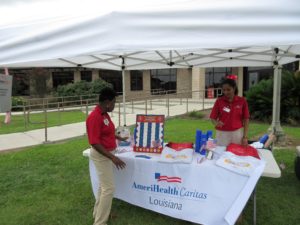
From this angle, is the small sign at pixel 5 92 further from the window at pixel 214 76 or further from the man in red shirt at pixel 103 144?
the window at pixel 214 76


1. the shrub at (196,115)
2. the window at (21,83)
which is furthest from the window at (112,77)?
the shrub at (196,115)

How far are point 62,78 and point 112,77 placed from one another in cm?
438

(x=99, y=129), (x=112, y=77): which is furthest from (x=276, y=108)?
(x=112, y=77)

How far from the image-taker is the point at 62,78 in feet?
85.9

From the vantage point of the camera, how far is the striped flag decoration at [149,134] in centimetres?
371

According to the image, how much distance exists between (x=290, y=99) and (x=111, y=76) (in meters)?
18.0

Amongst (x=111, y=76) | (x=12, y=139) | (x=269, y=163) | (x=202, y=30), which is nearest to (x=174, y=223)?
(x=269, y=163)

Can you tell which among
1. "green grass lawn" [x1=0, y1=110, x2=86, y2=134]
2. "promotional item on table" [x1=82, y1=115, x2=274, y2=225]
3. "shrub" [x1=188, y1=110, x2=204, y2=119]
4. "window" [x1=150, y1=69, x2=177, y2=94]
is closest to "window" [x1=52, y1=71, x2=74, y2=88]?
"window" [x1=150, y1=69, x2=177, y2=94]

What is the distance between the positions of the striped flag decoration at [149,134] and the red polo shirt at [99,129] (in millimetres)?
570

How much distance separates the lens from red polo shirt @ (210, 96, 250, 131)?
3938 mm

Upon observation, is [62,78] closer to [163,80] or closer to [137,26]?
[163,80]

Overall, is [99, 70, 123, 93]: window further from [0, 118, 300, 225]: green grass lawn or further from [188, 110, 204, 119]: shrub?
[0, 118, 300, 225]: green grass lawn

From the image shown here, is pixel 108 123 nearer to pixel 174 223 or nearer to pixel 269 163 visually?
pixel 174 223

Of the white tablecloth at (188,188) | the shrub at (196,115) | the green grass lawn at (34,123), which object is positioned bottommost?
the green grass lawn at (34,123)
